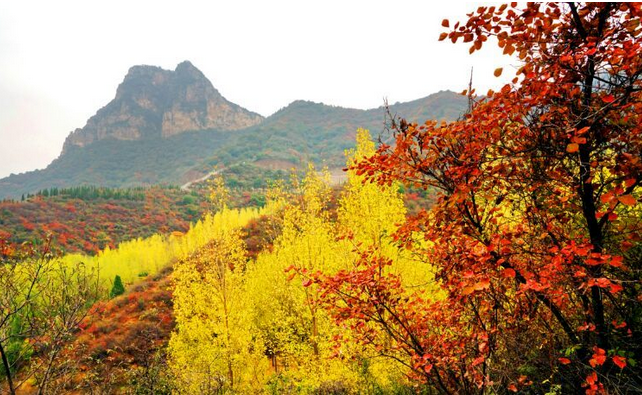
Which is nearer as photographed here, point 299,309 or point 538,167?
point 538,167

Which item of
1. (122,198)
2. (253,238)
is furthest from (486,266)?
(122,198)

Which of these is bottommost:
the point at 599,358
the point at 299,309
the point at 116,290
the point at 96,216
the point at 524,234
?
the point at 116,290

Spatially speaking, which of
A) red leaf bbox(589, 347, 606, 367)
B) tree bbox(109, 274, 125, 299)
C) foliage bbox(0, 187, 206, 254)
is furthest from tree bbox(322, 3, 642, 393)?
foliage bbox(0, 187, 206, 254)

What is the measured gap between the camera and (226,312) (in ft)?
46.1

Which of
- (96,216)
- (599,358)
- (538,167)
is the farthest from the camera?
(96,216)

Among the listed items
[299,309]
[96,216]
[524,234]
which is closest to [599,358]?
[524,234]

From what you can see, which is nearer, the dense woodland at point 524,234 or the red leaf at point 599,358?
the red leaf at point 599,358

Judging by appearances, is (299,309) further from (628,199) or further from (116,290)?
(116,290)

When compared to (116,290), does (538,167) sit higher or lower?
higher

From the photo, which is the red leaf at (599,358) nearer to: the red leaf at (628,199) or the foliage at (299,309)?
the red leaf at (628,199)

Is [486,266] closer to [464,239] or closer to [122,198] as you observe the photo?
[464,239]

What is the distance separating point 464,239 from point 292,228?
12.4 meters

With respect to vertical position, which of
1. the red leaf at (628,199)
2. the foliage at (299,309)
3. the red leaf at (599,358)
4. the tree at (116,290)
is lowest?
the tree at (116,290)

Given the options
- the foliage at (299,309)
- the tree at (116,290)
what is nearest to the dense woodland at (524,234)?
the foliage at (299,309)
